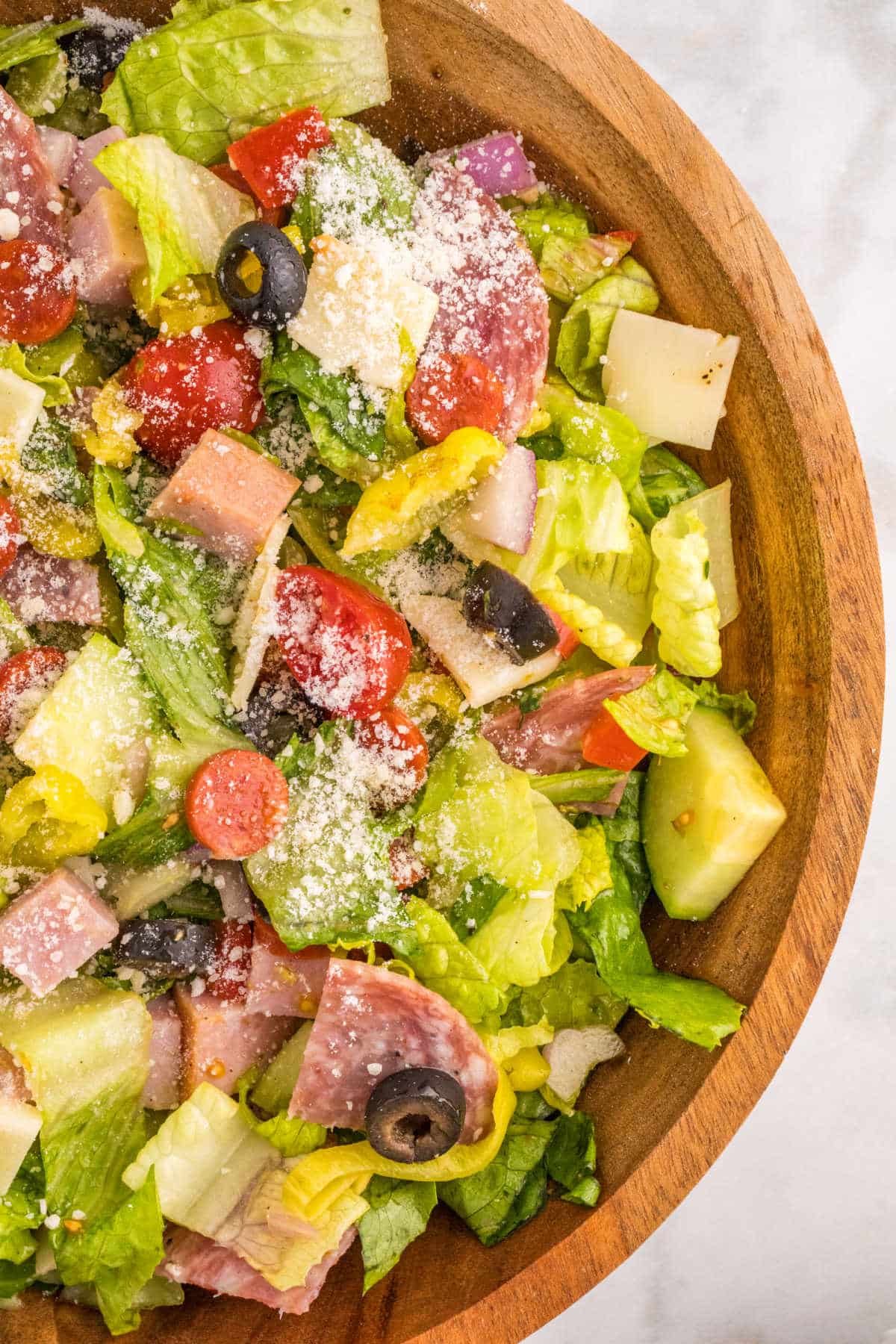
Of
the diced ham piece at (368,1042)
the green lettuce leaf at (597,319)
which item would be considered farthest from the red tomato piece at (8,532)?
the green lettuce leaf at (597,319)

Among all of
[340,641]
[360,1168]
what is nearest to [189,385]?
[340,641]

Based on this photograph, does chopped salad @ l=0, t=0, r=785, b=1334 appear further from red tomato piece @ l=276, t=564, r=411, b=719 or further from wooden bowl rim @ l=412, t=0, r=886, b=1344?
wooden bowl rim @ l=412, t=0, r=886, b=1344

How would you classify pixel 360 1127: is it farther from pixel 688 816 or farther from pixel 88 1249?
pixel 688 816

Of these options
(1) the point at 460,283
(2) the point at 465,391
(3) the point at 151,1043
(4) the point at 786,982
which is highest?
(1) the point at 460,283

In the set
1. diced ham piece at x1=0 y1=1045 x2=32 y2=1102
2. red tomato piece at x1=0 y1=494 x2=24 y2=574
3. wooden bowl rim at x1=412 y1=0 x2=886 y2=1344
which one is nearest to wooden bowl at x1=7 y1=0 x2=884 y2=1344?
wooden bowl rim at x1=412 y1=0 x2=886 y2=1344

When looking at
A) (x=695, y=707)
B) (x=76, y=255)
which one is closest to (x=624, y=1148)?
(x=695, y=707)
